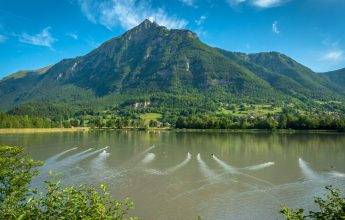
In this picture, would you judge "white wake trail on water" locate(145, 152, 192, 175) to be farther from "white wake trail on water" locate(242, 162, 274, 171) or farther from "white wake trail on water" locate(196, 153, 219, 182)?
"white wake trail on water" locate(242, 162, 274, 171)

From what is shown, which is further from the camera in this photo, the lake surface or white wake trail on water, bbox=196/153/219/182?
white wake trail on water, bbox=196/153/219/182

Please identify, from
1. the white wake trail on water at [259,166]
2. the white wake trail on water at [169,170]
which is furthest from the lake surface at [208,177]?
the white wake trail on water at [169,170]

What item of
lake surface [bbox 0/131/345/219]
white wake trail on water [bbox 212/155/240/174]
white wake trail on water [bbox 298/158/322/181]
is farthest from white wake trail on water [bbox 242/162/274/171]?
white wake trail on water [bbox 298/158/322/181]

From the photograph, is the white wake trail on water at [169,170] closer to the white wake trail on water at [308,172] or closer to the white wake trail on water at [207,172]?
the white wake trail on water at [207,172]

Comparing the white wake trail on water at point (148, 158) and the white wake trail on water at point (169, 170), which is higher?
the white wake trail on water at point (148, 158)

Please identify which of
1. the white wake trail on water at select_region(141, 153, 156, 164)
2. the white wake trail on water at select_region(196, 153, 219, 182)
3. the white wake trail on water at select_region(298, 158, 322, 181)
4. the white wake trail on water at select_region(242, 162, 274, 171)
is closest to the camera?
the white wake trail on water at select_region(196, 153, 219, 182)

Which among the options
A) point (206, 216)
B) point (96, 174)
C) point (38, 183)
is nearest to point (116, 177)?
point (96, 174)

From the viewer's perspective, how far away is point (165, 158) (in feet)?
269

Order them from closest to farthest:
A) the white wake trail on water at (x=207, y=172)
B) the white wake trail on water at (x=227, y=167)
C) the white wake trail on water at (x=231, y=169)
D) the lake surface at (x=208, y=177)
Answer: the lake surface at (x=208, y=177) < the white wake trail on water at (x=231, y=169) < the white wake trail on water at (x=207, y=172) < the white wake trail on water at (x=227, y=167)

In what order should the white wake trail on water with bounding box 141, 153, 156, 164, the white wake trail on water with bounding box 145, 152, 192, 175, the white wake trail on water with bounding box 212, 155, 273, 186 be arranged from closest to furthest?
the white wake trail on water with bounding box 212, 155, 273, 186
the white wake trail on water with bounding box 145, 152, 192, 175
the white wake trail on water with bounding box 141, 153, 156, 164

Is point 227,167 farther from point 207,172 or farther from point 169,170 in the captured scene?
point 169,170

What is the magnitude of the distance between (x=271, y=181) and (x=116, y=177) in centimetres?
2758

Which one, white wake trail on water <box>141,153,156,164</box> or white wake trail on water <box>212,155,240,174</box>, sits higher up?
white wake trail on water <box>141,153,156,164</box>

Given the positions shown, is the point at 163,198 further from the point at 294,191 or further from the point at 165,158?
the point at 165,158
